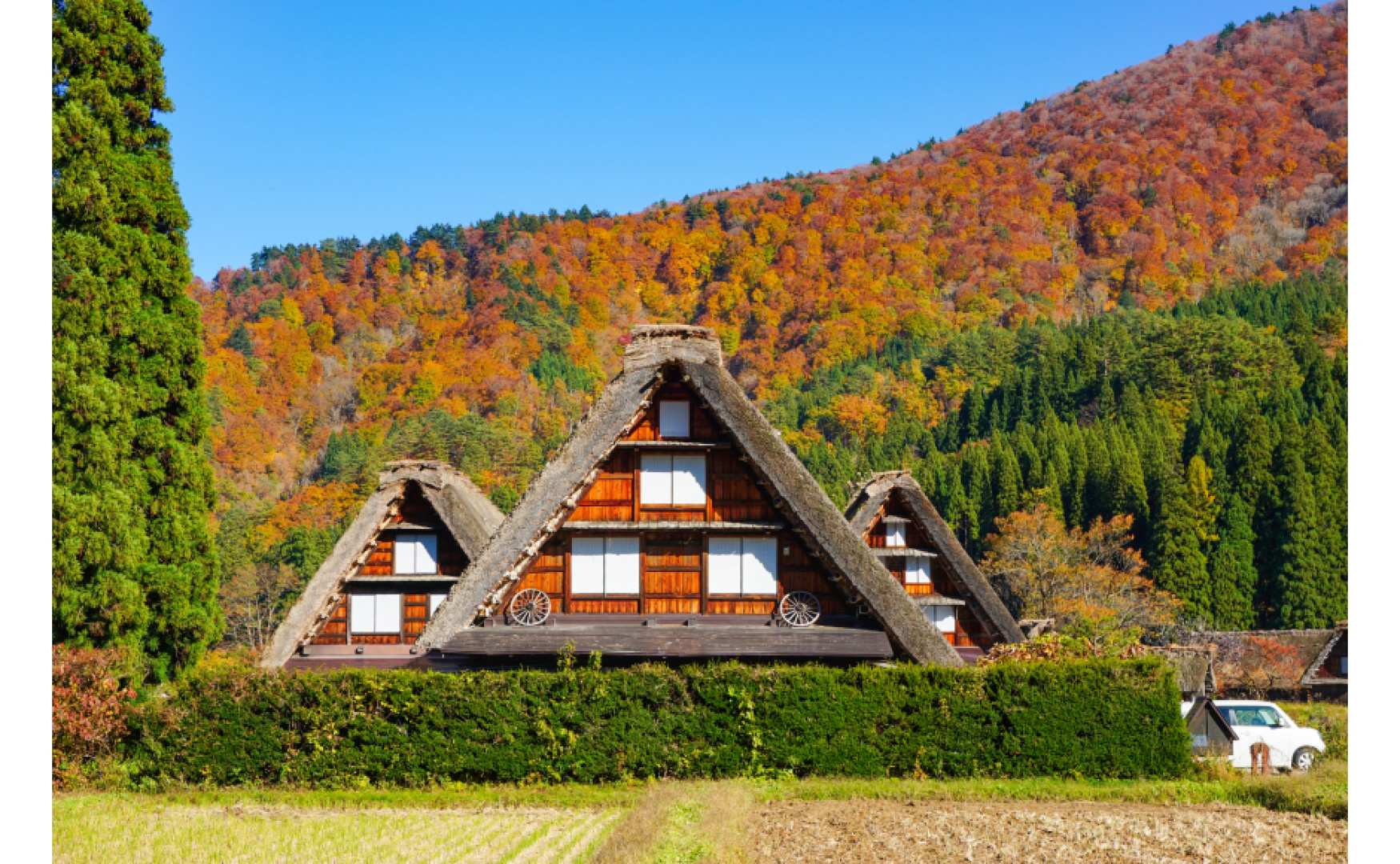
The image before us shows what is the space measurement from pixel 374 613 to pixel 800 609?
12604 millimetres

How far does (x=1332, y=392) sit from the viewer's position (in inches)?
3307

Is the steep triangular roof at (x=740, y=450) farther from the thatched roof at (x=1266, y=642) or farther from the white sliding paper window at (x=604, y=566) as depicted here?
the thatched roof at (x=1266, y=642)

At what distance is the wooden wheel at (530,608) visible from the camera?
20.2 meters

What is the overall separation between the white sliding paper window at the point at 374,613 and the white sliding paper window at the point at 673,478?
33.9 ft

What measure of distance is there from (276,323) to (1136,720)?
109392 mm

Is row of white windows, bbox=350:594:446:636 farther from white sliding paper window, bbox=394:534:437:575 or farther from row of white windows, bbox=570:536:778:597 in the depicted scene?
row of white windows, bbox=570:536:778:597

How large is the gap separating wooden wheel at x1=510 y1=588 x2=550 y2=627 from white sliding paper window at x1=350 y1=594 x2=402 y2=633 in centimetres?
931

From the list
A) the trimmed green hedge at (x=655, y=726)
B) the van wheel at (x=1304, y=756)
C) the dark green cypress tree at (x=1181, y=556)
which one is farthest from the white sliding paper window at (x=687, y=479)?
the dark green cypress tree at (x=1181, y=556)

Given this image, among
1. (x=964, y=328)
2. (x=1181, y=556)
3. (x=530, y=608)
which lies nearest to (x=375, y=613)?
(x=530, y=608)

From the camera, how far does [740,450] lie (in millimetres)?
20672

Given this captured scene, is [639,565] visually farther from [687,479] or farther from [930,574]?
[930,574]

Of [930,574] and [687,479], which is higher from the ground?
[687,479]

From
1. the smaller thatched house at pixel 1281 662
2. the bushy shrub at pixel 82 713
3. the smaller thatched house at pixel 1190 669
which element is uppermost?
the bushy shrub at pixel 82 713

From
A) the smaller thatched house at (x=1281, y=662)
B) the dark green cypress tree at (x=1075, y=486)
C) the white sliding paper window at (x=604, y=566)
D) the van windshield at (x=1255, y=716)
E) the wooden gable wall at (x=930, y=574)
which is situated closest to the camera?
the white sliding paper window at (x=604, y=566)
